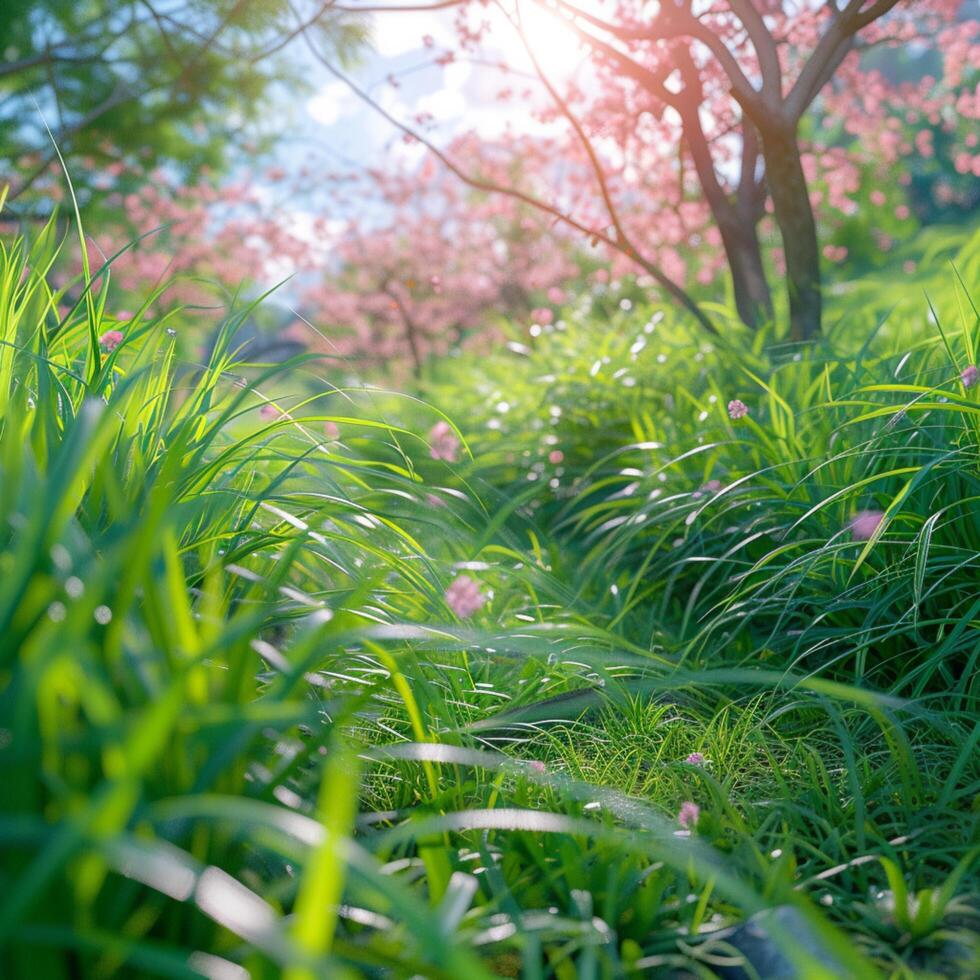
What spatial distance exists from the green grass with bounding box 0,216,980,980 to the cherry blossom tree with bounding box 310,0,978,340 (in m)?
0.94

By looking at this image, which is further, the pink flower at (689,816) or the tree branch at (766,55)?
the tree branch at (766,55)

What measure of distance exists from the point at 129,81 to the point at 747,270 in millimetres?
5481

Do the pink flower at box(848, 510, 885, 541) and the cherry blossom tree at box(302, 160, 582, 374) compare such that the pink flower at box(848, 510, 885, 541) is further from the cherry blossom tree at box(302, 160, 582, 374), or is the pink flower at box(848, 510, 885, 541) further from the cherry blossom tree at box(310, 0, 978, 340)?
the cherry blossom tree at box(302, 160, 582, 374)

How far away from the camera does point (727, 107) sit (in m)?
4.32

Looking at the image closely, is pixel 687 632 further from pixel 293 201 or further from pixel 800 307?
pixel 293 201

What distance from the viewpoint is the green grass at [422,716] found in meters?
0.73

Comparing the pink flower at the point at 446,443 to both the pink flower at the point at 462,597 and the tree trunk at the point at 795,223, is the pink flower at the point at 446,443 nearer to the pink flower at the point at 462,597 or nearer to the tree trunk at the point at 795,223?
the tree trunk at the point at 795,223

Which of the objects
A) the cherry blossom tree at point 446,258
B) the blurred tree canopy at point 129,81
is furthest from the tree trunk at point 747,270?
the cherry blossom tree at point 446,258

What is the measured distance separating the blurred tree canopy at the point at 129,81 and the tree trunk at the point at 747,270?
12.8 ft

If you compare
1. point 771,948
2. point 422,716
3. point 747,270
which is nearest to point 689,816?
point 771,948

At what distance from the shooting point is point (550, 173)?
7.81 meters

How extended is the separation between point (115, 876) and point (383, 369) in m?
12.0

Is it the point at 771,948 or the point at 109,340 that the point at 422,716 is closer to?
the point at 771,948

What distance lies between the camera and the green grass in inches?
28.6
